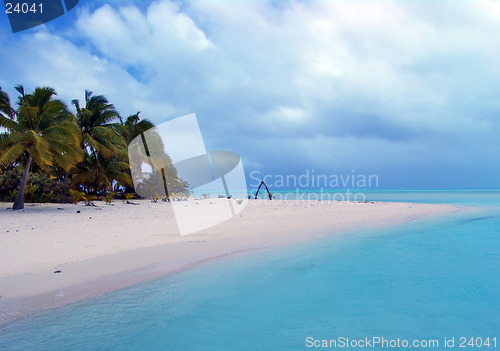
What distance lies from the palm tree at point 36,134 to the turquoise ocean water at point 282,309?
13173 mm

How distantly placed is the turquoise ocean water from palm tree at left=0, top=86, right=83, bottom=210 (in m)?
13.2

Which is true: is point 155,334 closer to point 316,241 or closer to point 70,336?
point 70,336

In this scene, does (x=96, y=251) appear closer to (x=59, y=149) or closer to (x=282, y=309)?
(x=282, y=309)

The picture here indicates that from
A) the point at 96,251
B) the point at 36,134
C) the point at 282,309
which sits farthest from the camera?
the point at 36,134

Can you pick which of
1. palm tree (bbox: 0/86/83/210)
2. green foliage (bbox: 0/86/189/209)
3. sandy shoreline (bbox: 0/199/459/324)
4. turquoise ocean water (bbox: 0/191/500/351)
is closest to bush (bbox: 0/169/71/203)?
green foliage (bbox: 0/86/189/209)

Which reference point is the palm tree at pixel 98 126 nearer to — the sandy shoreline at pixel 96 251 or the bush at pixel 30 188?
the bush at pixel 30 188

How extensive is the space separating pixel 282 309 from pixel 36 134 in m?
15.1

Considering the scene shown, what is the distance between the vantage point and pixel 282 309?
15.9 feet

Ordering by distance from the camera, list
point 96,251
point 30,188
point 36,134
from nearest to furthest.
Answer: point 96,251 → point 36,134 → point 30,188

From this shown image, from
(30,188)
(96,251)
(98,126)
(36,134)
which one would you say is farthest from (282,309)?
(98,126)

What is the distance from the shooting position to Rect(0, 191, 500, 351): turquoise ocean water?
151 inches

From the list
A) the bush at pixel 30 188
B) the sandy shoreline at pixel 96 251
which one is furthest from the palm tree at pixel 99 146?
the sandy shoreline at pixel 96 251

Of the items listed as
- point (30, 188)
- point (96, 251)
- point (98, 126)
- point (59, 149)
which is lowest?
point (96, 251)

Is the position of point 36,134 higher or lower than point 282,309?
higher
